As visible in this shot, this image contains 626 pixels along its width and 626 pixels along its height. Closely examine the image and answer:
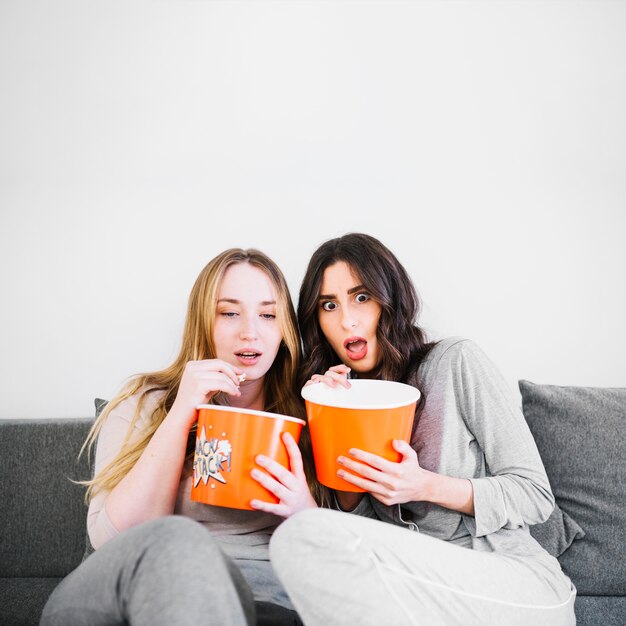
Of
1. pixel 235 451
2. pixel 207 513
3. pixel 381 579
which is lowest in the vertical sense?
pixel 207 513

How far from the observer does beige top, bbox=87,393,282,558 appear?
1.01 m

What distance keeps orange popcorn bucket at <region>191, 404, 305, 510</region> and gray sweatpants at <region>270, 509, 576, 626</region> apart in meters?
0.12

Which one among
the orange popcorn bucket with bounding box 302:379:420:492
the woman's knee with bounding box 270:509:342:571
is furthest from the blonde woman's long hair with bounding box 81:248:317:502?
the woman's knee with bounding box 270:509:342:571

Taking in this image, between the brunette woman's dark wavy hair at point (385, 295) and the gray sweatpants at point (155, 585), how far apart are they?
2.02 feet

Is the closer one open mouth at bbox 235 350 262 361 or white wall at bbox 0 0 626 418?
open mouth at bbox 235 350 262 361

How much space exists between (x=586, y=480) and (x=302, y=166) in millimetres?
1222

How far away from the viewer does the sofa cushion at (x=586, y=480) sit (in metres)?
1.17

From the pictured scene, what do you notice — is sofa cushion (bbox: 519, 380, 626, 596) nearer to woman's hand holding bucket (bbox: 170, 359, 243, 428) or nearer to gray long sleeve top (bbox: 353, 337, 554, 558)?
gray long sleeve top (bbox: 353, 337, 554, 558)

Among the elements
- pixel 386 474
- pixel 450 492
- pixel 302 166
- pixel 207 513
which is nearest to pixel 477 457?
pixel 450 492

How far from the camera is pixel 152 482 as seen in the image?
0.90m

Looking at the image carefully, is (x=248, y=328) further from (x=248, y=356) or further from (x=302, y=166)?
(x=302, y=166)

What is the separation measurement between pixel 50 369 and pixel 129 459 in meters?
0.70

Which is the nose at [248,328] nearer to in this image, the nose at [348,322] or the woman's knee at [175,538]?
the nose at [348,322]

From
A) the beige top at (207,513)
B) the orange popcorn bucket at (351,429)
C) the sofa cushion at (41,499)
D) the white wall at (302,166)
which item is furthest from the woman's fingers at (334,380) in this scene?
the sofa cushion at (41,499)
